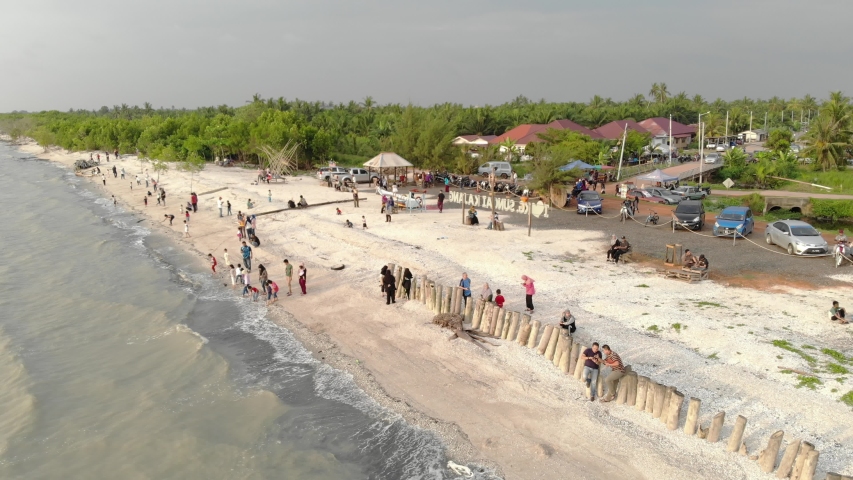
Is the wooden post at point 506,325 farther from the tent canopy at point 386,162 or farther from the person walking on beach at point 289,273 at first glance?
the tent canopy at point 386,162

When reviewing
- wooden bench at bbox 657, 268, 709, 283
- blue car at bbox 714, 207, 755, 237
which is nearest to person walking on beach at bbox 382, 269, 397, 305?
wooden bench at bbox 657, 268, 709, 283

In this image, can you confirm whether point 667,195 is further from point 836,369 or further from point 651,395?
point 651,395

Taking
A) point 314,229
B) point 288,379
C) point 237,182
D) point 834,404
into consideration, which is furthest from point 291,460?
point 237,182

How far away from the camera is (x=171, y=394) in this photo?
47.2 feet

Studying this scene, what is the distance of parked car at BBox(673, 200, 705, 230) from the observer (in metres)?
26.9

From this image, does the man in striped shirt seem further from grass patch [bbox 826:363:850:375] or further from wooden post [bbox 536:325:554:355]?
grass patch [bbox 826:363:850:375]

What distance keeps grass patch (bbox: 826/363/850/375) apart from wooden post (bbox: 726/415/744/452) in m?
3.65

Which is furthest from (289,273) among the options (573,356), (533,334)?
(573,356)

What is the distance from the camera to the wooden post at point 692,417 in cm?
1066

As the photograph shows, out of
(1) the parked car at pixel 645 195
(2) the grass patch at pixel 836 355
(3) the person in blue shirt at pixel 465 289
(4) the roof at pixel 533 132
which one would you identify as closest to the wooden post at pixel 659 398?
(2) the grass patch at pixel 836 355

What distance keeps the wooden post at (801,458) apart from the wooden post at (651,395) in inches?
102

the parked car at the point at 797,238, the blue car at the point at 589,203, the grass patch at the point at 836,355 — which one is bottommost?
the grass patch at the point at 836,355

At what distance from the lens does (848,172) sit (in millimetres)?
47469

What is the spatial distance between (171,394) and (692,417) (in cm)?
1152
